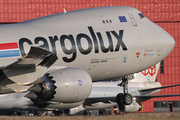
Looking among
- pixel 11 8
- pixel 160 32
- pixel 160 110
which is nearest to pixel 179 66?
pixel 160 110

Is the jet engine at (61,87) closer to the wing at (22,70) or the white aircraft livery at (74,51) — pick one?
the white aircraft livery at (74,51)

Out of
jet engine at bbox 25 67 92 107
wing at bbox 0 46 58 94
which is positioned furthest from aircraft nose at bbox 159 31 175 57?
wing at bbox 0 46 58 94

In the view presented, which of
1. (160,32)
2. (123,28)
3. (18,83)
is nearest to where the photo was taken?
(18,83)

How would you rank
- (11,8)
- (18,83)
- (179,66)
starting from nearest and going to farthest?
(18,83) → (11,8) → (179,66)

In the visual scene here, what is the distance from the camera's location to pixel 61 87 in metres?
14.6

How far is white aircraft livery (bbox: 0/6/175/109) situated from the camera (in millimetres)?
14453

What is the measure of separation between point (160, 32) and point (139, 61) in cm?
252

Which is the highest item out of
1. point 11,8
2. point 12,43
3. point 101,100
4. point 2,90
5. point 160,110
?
point 11,8

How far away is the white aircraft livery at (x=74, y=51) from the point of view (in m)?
14.5

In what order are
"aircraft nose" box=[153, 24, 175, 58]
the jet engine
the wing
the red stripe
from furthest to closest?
"aircraft nose" box=[153, 24, 175, 58]
the red stripe
the jet engine
the wing

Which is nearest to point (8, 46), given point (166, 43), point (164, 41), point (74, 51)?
point (74, 51)

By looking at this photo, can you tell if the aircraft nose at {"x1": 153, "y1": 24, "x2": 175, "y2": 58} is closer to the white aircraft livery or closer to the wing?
the white aircraft livery

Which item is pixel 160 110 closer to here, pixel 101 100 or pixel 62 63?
pixel 101 100

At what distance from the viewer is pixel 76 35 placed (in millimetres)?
17406
